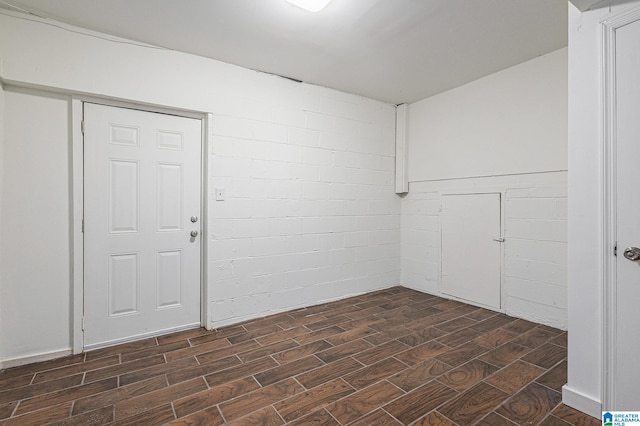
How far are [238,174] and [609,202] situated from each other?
9.02 feet

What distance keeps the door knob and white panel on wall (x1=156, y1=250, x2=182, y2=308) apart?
3132 mm

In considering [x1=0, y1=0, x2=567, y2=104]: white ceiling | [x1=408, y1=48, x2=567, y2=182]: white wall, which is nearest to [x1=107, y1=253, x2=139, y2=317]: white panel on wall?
[x1=0, y1=0, x2=567, y2=104]: white ceiling

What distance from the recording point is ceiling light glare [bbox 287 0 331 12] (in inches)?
79.2

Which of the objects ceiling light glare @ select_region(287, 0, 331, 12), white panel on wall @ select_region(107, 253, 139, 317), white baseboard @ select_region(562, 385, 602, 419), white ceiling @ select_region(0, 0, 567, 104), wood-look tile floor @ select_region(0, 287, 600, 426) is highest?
white ceiling @ select_region(0, 0, 567, 104)

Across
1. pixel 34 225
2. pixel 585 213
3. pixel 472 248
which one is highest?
pixel 585 213

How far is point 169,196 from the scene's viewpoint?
2.80m

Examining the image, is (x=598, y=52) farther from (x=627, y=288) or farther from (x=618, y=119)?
(x=627, y=288)

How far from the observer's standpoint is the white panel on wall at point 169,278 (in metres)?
2.78

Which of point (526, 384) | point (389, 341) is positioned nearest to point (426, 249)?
point (389, 341)

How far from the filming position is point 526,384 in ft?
6.46

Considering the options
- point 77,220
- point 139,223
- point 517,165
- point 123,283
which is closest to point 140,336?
point 123,283

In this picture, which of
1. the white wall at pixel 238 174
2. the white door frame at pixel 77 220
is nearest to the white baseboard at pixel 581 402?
the white wall at pixel 238 174

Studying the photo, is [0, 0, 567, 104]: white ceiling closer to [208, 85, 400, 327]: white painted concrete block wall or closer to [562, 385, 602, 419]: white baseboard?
A: [208, 85, 400, 327]: white painted concrete block wall

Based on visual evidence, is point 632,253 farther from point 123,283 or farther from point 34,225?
point 34,225
